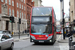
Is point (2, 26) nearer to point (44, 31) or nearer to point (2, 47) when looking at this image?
point (44, 31)

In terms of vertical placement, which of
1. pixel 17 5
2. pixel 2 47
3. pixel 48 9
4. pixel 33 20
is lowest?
pixel 2 47

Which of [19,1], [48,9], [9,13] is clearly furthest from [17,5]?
[48,9]

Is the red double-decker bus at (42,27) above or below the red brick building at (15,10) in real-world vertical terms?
below

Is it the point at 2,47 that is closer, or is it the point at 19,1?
the point at 2,47

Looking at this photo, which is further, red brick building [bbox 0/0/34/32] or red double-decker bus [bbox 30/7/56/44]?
red brick building [bbox 0/0/34/32]

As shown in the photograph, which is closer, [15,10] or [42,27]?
[42,27]

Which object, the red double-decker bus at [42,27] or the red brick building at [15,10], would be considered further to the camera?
the red brick building at [15,10]

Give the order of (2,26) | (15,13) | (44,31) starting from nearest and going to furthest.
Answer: (44,31) < (2,26) < (15,13)

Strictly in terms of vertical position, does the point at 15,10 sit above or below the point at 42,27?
above

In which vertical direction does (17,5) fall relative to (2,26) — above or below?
above

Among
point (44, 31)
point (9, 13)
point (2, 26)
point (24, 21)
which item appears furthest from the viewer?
point (24, 21)

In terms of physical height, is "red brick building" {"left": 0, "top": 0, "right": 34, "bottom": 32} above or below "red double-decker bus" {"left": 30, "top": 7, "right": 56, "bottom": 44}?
above

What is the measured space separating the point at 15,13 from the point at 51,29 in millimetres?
39868

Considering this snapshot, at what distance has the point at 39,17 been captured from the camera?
17.7 meters
